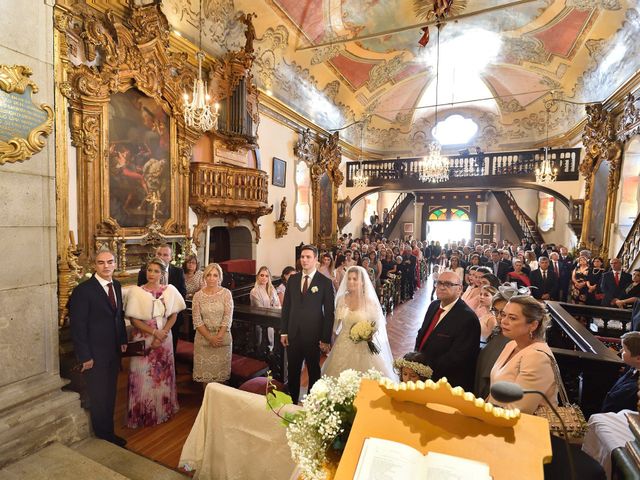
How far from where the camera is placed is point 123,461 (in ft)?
9.23

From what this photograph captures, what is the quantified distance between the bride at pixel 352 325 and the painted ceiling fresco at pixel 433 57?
7.57 m

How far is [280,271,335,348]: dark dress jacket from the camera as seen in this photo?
384 centimetres

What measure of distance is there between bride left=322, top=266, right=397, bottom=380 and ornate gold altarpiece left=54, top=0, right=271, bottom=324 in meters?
3.52

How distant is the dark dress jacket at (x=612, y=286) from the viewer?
6.40m

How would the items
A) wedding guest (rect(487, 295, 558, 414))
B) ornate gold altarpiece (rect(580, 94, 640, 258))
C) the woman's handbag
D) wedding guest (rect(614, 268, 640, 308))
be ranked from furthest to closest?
ornate gold altarpiece (rect(580, 94, 640, 258)) < wedding guest (rect(614, 268, 640, 308)) < wedding guest (rect(487, 295, 558, 414)) < the woman's handbag

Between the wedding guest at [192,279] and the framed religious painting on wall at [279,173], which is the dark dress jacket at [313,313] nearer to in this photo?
the wedding guest at [192,279]

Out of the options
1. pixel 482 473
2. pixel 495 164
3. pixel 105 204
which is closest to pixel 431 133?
pixel 495 164

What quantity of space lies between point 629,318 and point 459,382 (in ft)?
14.3

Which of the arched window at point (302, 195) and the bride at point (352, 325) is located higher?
the arched window at point (302, 195)

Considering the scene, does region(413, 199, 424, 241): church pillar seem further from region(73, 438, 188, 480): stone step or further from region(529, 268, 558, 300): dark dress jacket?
region(73, 438, 188, 480): stone step

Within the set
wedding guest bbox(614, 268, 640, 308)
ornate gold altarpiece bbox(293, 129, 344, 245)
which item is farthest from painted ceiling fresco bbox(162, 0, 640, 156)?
Result: wedding guest bbox(614, 268, 640, 308)

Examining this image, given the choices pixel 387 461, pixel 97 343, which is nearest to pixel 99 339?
pixel 97 343

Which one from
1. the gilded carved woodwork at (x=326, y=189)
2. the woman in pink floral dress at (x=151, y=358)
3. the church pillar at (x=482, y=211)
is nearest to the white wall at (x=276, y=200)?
the gilded carved woodwork at (x=326, y=189)

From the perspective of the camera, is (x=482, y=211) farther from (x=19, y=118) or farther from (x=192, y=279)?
(x=19, y=118)
